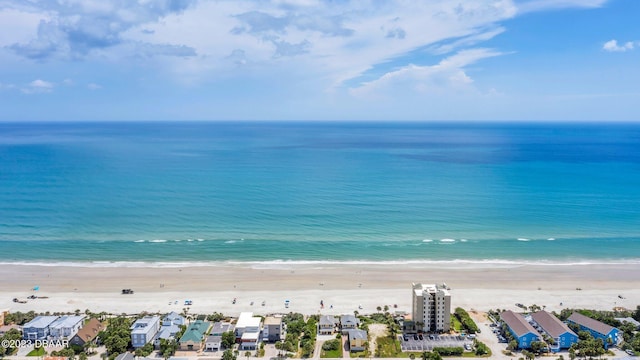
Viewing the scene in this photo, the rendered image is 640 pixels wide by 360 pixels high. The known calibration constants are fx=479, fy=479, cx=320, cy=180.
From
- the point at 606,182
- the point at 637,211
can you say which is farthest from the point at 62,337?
the point at 606,182

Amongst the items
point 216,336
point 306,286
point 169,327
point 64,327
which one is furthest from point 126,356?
point 306,286

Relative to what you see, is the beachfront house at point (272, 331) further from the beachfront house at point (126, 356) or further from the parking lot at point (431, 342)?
the beachfront house at point (126, 356)

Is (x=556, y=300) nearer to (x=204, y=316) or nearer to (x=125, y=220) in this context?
(x=204, y=316)

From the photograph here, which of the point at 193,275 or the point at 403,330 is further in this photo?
the point at 193,275

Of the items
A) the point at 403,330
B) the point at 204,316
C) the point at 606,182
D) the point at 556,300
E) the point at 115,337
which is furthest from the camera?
the point at 606,182

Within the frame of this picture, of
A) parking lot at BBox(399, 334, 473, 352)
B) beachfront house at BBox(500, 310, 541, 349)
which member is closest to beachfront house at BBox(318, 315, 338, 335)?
parking lot at BBox(399, 334, 473, 352)

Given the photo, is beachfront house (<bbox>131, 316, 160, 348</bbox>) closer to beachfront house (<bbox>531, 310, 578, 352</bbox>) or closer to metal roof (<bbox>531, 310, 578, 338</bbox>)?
beachfront house (<bbox>531, 310, 578, 352</bbox>)

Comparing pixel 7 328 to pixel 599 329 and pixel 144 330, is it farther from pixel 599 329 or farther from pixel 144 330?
pixel 599 329

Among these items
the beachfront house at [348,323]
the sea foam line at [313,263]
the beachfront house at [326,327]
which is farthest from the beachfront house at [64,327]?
the beachfront house at [348,323]
